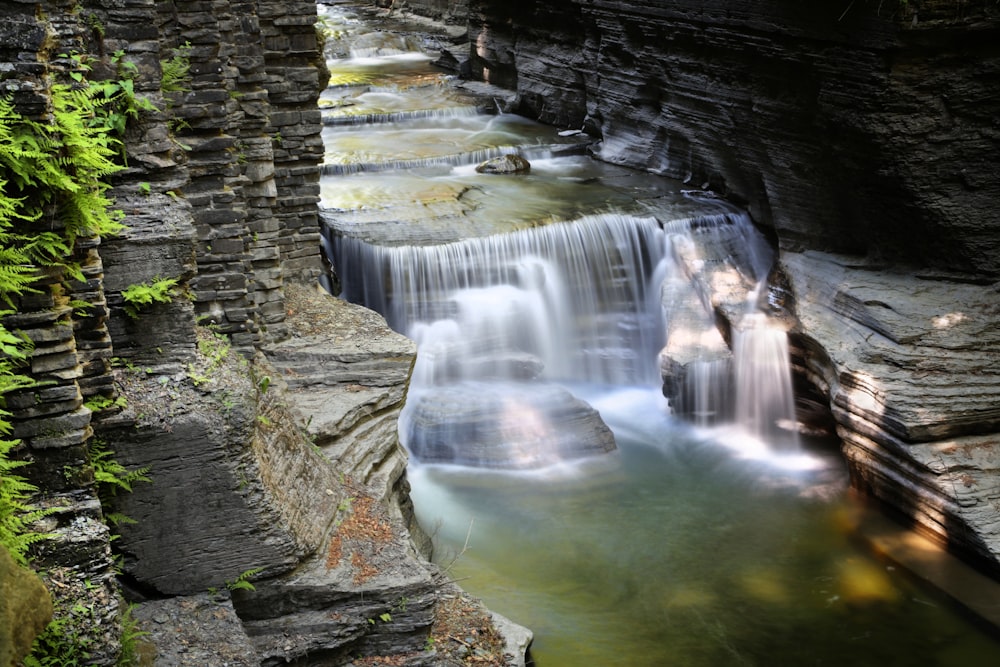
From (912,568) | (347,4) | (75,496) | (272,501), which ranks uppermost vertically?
(347,4)

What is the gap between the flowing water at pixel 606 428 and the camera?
9.65 meters

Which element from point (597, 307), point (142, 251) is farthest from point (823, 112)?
point (142, 251)

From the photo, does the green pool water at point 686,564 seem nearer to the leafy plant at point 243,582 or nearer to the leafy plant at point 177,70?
the leafy plant at point 243,582

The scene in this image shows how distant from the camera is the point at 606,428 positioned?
1293 cm

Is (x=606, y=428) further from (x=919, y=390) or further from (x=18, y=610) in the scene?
(x=18, y=610)

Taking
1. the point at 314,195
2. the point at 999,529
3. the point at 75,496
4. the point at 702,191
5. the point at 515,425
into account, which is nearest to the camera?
the point at 75,496

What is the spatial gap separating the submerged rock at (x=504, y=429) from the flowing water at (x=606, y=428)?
0.03 m

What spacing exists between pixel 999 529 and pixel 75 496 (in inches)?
353

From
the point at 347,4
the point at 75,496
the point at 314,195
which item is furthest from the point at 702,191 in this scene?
the point at 347,4

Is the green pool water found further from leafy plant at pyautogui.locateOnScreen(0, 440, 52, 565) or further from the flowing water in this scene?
leafy plant at pyautogui.locateOnScreen(0, 440, 52, 565)

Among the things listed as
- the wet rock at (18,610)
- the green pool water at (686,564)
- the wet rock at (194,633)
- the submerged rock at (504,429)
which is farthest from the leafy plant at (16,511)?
the submerged rock at (504,429)

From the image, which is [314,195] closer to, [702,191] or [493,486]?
[493,486]

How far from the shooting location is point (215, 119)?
842cm

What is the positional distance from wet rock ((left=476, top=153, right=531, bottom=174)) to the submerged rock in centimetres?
639
